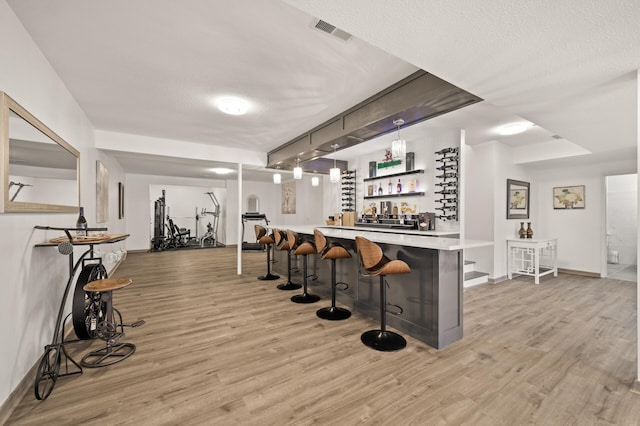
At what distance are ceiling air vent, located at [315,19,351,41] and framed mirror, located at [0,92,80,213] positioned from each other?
1.98 m

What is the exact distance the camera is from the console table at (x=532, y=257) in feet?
15.9

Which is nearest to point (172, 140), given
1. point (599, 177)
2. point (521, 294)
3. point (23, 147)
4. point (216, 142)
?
point (216, 142)

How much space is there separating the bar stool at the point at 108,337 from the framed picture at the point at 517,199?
6145mm

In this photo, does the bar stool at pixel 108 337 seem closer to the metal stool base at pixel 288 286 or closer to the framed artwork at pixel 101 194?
the framed artwork at pixel 101 194

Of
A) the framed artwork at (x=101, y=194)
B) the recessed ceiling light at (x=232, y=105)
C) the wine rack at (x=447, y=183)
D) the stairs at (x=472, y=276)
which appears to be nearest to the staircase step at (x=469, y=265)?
the stairs at (x=472, y=276)

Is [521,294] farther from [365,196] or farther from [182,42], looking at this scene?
[182,42]

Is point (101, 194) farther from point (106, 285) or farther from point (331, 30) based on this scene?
point (331, 30)

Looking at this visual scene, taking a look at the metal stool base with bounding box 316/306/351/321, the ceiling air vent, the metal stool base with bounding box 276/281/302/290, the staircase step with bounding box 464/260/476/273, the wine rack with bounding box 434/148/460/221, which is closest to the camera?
the ceiling air vent

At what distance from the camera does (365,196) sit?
6.33 metres

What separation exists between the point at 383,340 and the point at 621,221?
7.18 metres

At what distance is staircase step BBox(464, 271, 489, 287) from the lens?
4.56 metres

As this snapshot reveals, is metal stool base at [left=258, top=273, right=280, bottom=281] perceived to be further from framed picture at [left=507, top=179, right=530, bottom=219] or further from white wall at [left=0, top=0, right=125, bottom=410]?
framed picture at [left=507, top=179, right=530, bottom=219]

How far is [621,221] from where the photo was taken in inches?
235

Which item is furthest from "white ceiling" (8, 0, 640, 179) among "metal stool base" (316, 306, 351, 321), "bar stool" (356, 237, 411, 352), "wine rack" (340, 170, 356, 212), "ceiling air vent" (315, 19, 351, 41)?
"wine rack" (340, 170, 356, 212)
